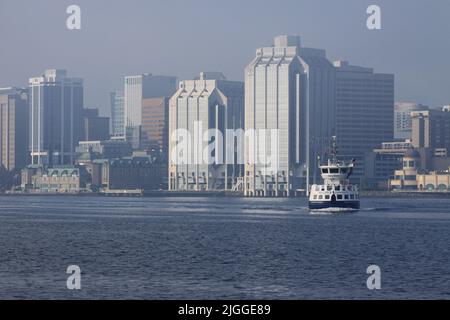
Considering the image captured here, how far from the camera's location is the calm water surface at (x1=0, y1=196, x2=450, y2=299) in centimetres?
8156

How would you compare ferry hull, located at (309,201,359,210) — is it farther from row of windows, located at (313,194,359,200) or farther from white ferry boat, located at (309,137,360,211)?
row of windows, located at (313,194,359,200)

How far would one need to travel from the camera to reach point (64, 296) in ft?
256

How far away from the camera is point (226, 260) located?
104 metres

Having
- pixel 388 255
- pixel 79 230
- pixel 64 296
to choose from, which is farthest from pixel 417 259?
pixel 79 230

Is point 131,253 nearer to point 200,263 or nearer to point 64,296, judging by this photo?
point 200,263

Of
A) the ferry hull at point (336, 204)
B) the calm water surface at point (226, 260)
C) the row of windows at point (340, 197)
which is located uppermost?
the row of windows at point (340, 197)

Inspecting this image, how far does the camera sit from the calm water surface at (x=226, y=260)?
268ft
